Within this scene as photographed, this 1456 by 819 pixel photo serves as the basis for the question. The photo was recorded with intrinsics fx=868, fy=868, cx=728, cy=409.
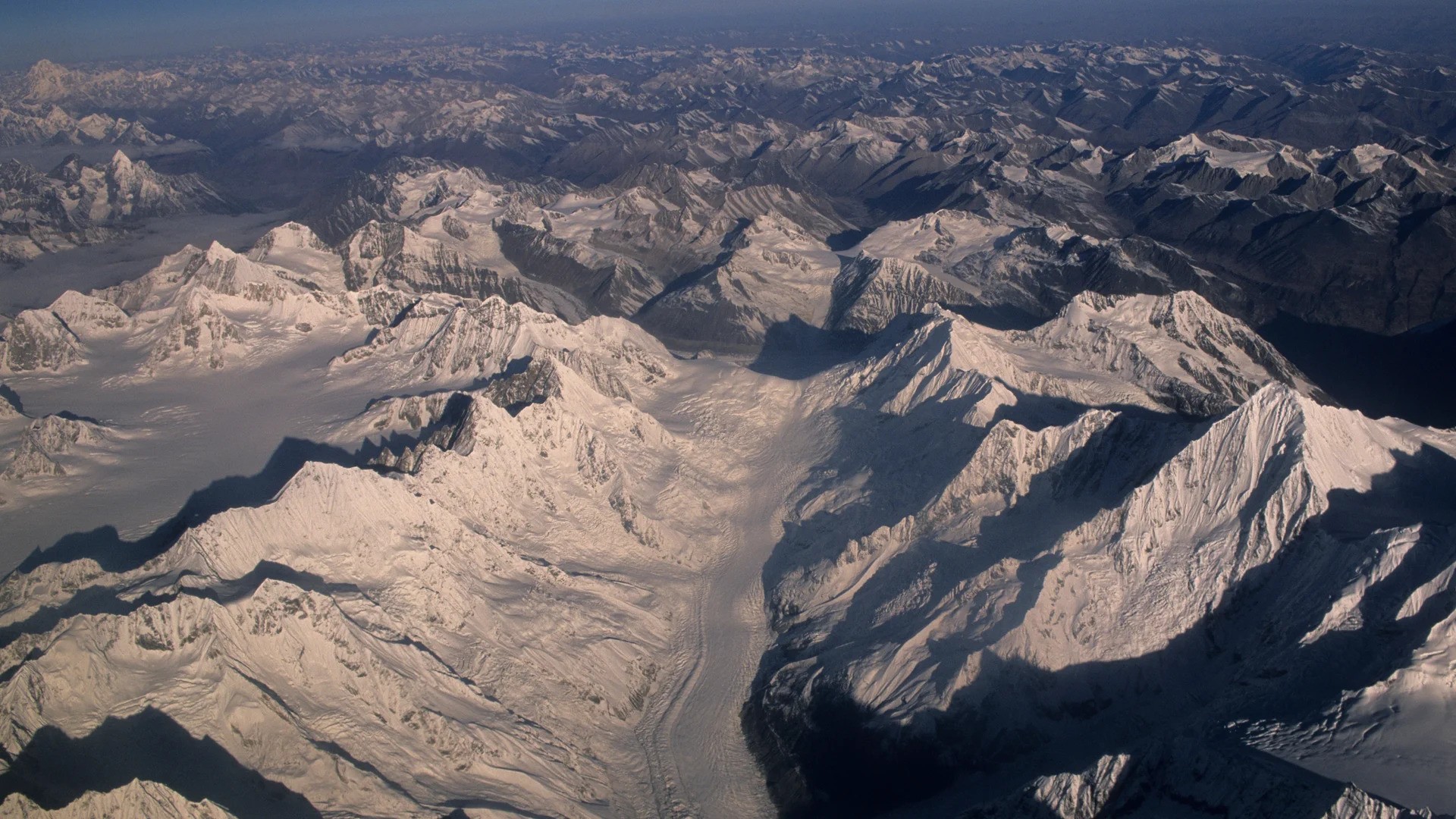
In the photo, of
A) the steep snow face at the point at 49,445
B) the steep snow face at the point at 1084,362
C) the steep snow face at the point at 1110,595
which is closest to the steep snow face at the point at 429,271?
the steep snow face at the point at 49,445

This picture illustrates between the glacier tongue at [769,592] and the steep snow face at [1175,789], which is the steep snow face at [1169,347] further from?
the steep snow face at [1175,789]

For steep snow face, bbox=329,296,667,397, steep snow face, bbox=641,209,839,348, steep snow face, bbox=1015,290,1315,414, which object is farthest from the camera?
steep snow face, bbox=641,209,839,348

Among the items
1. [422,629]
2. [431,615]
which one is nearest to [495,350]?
[431,615]

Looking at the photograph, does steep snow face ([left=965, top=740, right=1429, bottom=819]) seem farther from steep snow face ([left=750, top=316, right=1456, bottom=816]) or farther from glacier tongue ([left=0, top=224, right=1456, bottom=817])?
steep snow face ([left=750, top=316, right=1456, bottom=816])

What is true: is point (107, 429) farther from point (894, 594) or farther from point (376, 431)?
point (894, 594)

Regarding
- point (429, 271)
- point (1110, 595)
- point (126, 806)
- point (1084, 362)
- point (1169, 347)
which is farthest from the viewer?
point (429, 271)

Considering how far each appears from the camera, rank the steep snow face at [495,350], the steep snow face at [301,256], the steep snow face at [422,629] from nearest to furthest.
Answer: the steep snow face at [422,629]
the steep snow face at [495,350]
the steep snow face at [301,256]

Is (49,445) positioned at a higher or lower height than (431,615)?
lower

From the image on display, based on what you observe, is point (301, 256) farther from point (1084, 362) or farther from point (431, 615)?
point (1084, 362)

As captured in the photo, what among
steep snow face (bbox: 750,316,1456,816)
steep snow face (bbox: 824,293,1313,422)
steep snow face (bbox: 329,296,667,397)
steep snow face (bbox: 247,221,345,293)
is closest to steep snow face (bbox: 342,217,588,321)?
steep snow face (bbox: 247,221,345,293)

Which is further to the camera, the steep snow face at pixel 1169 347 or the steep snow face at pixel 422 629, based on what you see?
the steep snow face at pixel 1169 347

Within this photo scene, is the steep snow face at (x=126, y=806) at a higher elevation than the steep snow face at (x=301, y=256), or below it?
higher
